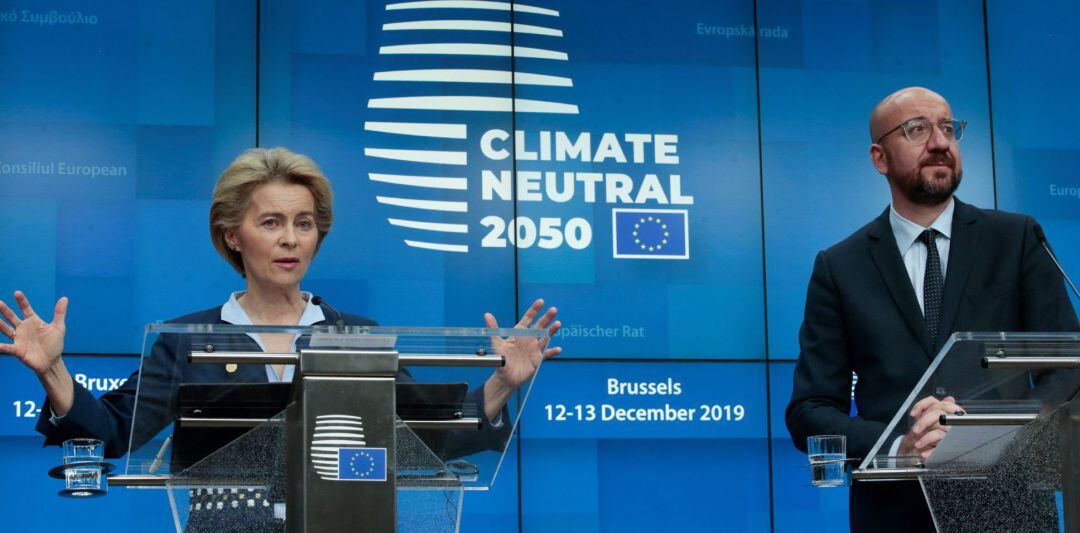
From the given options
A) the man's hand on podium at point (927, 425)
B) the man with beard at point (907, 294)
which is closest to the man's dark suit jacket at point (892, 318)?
the man with beard at point (907, 294)

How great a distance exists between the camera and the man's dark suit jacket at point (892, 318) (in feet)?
9.43

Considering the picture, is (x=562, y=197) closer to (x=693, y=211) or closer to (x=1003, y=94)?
(x=693, y=211)

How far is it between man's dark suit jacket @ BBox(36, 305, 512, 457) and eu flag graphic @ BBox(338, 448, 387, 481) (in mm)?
188

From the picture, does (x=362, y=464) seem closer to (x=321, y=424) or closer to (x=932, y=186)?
(x=321, y=424)

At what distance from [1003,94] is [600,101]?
1938mm

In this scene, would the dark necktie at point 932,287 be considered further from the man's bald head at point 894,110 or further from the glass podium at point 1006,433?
the glass podium at point 1006,433

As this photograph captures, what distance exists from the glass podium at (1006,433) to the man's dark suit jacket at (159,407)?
0.70m

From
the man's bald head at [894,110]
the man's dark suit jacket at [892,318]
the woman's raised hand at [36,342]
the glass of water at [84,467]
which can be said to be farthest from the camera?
→ the man's bald head at [894,110]

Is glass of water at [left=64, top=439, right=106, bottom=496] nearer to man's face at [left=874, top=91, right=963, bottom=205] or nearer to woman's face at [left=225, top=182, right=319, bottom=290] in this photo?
woman's face at [left=225, top=182, right=319, bottom=290]

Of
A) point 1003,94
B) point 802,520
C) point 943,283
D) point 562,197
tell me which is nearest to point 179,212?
point 562,197

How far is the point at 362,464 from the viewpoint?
1942 millimetres

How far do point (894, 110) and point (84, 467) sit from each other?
205 centimetres

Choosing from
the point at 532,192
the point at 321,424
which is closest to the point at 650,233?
the point at 532,192

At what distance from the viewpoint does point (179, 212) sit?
537 cm
